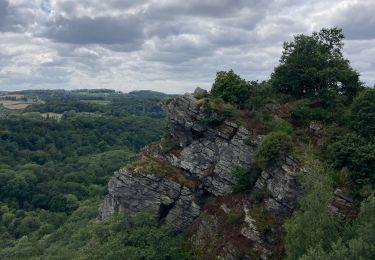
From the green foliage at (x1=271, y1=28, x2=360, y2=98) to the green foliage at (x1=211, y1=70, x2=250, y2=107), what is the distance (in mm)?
3446

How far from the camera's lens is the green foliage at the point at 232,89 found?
44312 mm

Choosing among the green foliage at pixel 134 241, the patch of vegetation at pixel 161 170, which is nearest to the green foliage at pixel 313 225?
the green foliage at pixel 134 241

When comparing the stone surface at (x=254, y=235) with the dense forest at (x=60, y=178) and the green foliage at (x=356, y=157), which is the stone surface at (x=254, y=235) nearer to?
the dense forest at (x=60, y=178)

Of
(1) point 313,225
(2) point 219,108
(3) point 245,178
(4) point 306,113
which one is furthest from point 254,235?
(2) point 219,108

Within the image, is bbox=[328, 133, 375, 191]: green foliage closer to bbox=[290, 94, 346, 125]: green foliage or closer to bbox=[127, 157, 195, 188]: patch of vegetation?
bbox=[290, 94, 346, 125]: green foliage

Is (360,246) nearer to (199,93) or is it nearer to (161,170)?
(161,170)

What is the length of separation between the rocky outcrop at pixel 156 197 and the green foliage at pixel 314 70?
1472cm

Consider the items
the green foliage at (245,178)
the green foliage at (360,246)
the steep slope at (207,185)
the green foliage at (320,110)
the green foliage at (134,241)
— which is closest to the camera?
the green foliage at (360,246)

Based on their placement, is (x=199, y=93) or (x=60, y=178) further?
(x=60, y=178)

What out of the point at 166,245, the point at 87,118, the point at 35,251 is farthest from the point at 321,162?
the point at 87,118

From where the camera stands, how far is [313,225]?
29.5 metres

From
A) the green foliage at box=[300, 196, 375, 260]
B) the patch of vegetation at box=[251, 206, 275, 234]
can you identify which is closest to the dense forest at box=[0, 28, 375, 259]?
the green foliage at box=[300, 196, 375, 260]

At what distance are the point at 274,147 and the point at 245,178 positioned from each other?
4485mm

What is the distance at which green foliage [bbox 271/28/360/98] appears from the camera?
1693 inches
